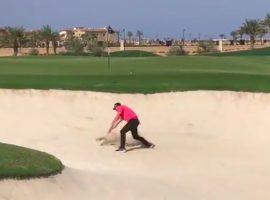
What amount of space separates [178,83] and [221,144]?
4729 mm

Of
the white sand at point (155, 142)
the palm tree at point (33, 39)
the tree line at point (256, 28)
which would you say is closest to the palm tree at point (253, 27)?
the tree line at point (256, 28)

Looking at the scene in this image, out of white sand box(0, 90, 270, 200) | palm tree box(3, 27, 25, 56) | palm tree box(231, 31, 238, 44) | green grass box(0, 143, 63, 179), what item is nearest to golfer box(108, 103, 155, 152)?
white sand box(0, 90, 270, 200)

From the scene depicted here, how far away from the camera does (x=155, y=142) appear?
20.2m

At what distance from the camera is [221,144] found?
66.5 feet

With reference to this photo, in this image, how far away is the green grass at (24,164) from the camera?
11508mm

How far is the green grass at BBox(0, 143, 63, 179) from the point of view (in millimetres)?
11508

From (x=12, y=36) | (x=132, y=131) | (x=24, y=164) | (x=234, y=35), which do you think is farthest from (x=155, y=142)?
(x=234, y=35)

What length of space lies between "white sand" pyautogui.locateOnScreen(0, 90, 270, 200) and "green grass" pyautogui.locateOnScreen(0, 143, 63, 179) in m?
0.17

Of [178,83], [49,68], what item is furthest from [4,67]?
[178,83]

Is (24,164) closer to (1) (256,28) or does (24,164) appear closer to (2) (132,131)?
(2) (132,131)

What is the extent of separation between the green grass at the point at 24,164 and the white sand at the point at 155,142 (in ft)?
0.54

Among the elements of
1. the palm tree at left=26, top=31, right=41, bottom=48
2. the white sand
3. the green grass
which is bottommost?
the white sand

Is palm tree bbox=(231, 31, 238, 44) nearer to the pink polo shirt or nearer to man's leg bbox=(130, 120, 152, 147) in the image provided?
man's leg bbox=(130, 120, 152, 147)

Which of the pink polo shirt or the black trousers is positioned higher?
the pink polo shirt
